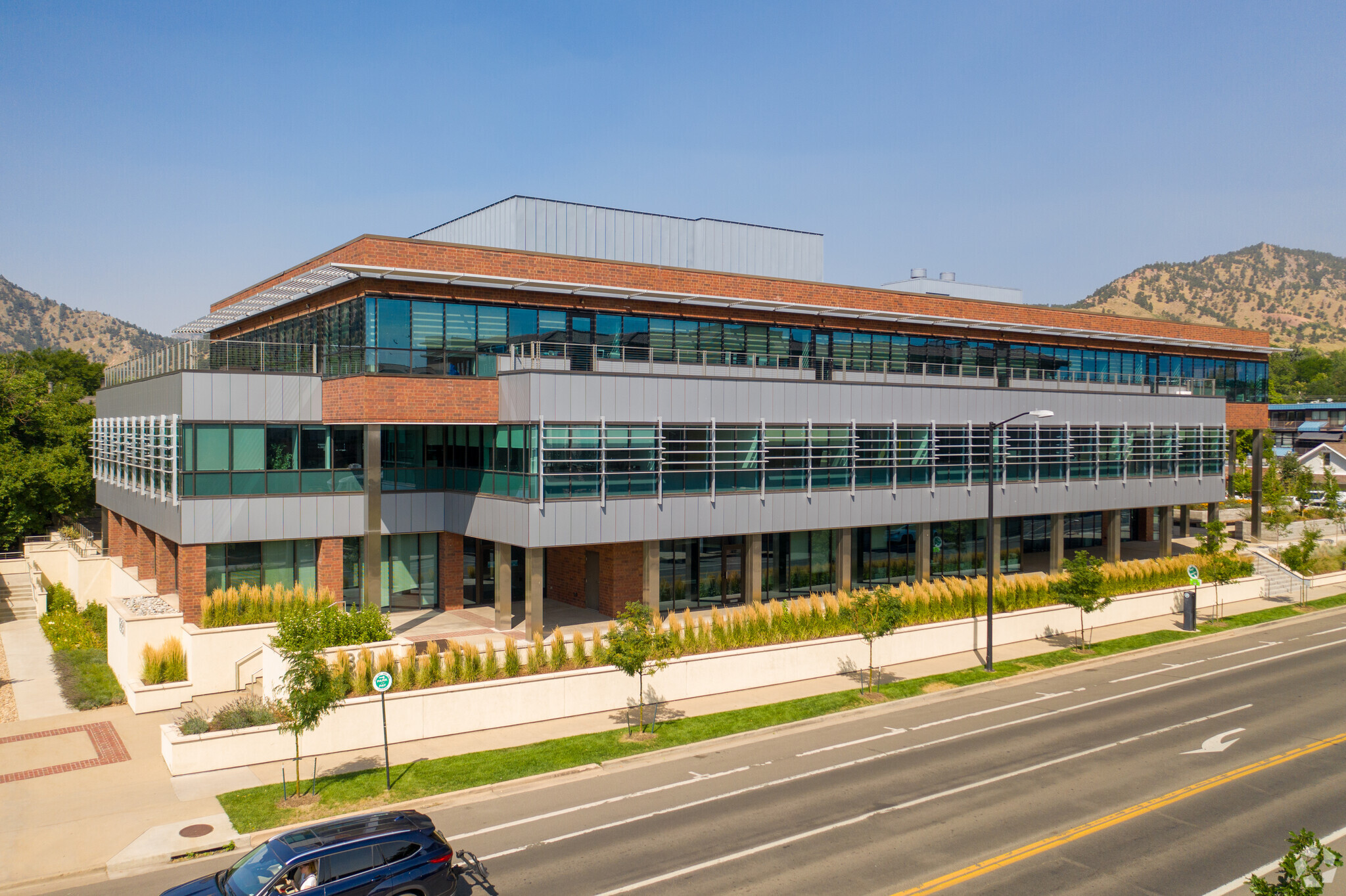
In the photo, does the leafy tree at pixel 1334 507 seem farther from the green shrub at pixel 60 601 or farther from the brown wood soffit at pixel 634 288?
the green shrub at pixel 60 601

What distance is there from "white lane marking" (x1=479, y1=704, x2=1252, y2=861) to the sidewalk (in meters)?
4.79

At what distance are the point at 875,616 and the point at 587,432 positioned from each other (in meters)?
10.4

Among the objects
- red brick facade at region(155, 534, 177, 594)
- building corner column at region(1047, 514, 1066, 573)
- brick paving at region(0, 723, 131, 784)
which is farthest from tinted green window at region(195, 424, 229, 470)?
building corner column at region(1047, 514, 1066, 573)

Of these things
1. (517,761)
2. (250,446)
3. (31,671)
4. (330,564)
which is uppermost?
(250,446)

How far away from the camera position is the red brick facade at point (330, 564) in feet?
104

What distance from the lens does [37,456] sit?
158ft

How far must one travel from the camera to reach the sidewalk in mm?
16781

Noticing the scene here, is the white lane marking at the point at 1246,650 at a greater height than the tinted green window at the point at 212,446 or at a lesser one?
lesser

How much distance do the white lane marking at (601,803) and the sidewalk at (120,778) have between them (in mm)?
3948

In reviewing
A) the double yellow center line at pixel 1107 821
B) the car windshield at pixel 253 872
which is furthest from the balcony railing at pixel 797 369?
the double yellow center line at pixel 1107 821

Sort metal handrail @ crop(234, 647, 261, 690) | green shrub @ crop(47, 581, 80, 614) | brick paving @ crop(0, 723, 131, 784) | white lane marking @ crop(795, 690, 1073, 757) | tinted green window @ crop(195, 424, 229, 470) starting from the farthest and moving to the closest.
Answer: green shrub @ crop(47, 581, 80, 614) → tinted green window @ crop(195, 424, 229, 470) → metal handrail @ crop(234, 647, 261, 690) → white lane marking @ crop(795, 690, 1073, 757) → brick paving @ crop(0, 723, 131, 784)

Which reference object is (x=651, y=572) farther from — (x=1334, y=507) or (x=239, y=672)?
A: (x=1334, y=507)

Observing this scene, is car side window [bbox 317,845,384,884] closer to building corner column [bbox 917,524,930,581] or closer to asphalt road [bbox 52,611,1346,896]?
asphalt road [bbox 52,611,1346,896]

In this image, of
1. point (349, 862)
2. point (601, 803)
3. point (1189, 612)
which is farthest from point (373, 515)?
point (1189, 612)
